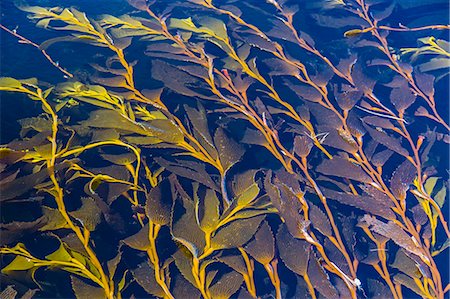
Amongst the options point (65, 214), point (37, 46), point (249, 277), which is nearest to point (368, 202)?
point (249, 277)

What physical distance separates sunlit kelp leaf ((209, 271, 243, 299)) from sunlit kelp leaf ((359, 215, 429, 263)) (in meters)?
0.38

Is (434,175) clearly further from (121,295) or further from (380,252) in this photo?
(121,295)

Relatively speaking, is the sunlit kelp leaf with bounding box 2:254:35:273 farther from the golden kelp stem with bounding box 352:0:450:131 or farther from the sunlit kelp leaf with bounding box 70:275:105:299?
the golden kelp stem with bounding box 352:0:450:131

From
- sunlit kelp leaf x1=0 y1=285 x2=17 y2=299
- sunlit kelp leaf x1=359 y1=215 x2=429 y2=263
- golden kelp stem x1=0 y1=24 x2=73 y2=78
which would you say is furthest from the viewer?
golden kelp stem x1=0 y1=24 x2=73 y2=78

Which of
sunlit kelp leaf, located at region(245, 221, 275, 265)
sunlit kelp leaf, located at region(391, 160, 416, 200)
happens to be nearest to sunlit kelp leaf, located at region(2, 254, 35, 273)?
sunlit kelp leaf, located at region(245, 221, 275, 265)

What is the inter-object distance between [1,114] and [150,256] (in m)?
0.60

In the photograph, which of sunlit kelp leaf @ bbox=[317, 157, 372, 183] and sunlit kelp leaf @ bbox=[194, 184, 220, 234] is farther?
sunlit kelp leaf @ bbox=[317, 157, 372, 183]

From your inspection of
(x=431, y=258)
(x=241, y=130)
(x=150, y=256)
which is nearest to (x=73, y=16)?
(x=241, y=130)

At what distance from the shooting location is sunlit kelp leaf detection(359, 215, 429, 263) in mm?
879

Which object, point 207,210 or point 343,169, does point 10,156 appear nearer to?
point 207,210

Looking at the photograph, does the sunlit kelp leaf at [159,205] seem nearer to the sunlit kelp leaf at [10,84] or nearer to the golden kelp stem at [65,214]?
the golden kelp stem at [65,214]

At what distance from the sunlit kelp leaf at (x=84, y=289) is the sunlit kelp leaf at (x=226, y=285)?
0.26 metres

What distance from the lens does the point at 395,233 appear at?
0.90 meters

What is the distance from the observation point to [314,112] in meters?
1.11
